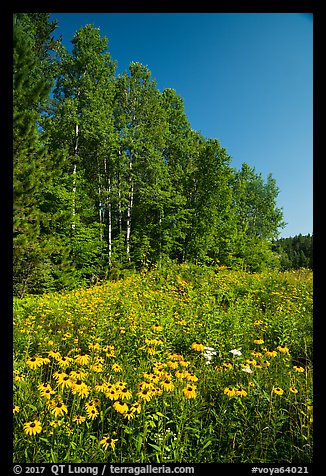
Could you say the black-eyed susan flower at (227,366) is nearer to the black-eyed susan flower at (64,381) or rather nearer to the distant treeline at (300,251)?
the distant treeline at (300,251)

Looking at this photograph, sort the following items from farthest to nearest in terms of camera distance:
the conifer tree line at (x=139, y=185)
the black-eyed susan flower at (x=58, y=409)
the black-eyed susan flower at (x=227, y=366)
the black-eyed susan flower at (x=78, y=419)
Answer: the conifer tree line at (x=139, y=185) → the black-eyed susan flower at (x=227, y=366) → the black-eyed susan flower at (x=78, y=419) → the black-eyed susan flower at (x=58, y=409)

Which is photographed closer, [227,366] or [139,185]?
[227,366]

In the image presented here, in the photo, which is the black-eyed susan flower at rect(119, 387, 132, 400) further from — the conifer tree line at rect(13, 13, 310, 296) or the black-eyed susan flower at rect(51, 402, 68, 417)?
the conifer tree line at rect(13, 13, 310, 296)

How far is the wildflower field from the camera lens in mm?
1488

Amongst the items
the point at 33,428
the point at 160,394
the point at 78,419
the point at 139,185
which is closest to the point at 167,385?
the point at 160,394

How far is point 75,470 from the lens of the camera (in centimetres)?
121

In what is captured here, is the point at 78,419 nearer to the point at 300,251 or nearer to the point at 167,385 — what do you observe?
the point at 167,385

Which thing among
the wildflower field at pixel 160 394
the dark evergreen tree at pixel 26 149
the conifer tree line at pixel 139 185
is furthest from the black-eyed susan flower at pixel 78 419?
the conifer tree line at pixel 139 185

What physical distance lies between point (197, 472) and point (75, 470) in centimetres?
52

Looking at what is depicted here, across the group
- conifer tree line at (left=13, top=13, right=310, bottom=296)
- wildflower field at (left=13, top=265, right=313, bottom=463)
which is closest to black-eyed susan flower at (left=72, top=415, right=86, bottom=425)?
wildflower field at (left=13, top=265, right=313, bottom=463)

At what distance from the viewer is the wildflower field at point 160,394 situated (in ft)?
4.88

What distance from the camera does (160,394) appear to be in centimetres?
167

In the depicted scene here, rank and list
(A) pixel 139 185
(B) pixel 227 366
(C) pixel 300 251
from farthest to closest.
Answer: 1. (A) pixel 139 185
2. (C) pixel 300 251
3. (B) pixel 227 366
